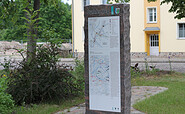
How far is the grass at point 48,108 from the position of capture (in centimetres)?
673

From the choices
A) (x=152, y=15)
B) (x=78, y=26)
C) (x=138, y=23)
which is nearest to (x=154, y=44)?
(x=138, y=23)

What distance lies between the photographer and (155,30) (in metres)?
31.4

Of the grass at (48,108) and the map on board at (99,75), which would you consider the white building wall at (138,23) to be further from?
the map on board at (99,75)

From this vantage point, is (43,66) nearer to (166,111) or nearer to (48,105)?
(48,105)

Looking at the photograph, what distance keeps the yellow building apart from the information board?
87.6 feet

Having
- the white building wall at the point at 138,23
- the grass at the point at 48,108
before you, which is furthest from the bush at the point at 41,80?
the white building wall at the point at 138,23

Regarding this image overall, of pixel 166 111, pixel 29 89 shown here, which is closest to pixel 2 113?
pixel 29 89

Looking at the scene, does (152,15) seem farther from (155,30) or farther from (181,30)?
(181,30)

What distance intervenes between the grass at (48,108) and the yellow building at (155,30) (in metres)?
24.7

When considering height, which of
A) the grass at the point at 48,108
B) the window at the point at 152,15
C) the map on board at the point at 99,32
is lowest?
the grass at the point at 48,108

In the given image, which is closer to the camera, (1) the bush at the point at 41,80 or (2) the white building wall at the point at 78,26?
(1) the bush at the point at 41,80

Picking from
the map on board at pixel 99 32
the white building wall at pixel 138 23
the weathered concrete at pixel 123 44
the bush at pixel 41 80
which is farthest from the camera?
the white building wall at pixel 138 23

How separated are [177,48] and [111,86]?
2704 centimetres

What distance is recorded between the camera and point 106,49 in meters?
5.27
